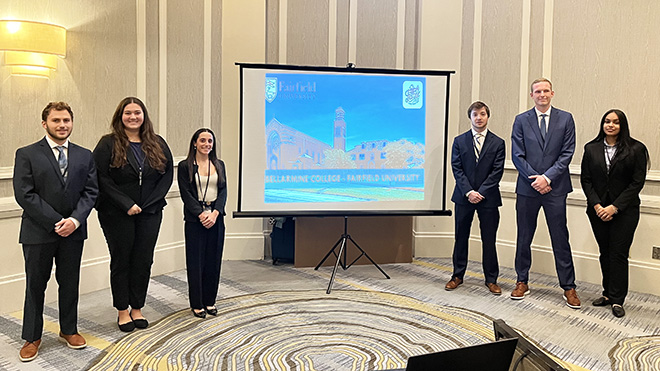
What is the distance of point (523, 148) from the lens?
14.3ft

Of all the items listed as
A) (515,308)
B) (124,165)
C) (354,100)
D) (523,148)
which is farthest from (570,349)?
(124,165)

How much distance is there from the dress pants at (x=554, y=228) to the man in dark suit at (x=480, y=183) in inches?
9.2

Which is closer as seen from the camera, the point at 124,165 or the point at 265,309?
the point at 124,165

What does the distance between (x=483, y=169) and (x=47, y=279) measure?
10.4 feet

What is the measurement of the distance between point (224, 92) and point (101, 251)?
1.89 metres

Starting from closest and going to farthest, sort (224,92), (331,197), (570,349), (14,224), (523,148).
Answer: (570,349)
(14,224)
(523,148)
(331,197)
(224,92)

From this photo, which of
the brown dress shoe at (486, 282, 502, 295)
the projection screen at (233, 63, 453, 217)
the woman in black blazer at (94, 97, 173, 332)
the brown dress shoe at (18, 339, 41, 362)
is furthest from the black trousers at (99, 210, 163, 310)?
the brown dress shoe at (486, 282, 502, 295)

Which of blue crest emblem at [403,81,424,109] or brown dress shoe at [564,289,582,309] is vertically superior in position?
blue crest emblem at [403,81,424,109]

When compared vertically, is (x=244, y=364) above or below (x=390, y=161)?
below

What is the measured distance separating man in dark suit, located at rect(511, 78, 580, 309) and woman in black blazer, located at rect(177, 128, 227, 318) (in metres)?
2.28

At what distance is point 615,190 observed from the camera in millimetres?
4039

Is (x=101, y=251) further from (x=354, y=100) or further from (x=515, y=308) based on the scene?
(x=515, y=308)

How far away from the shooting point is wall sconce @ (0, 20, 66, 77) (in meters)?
3.83

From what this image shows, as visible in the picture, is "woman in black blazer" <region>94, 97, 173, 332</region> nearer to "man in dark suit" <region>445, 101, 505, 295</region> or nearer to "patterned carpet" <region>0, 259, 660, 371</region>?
"patterned carpet" <region>0, 259, 660, 371</region>
